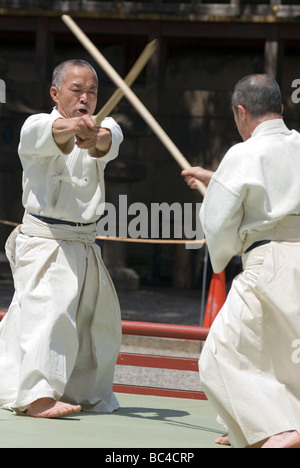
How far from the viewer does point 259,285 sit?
4066mm

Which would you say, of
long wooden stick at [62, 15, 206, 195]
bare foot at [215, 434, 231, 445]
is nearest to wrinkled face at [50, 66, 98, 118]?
long wooden stick at [62, 15, 206, 195]

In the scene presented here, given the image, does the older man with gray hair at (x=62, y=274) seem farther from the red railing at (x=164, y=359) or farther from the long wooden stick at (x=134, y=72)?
the red railing at (x=164, y=359)

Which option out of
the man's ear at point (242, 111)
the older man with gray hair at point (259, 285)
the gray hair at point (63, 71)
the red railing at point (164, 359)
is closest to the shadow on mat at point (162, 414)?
the red railing at point (164, 359)

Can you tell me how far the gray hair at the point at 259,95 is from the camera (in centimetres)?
416

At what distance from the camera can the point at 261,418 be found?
393 centimetres

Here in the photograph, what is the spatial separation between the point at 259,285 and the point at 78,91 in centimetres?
154

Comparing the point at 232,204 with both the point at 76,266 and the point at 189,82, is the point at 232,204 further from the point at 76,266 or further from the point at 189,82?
the point at 189,82

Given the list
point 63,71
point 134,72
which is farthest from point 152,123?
point 63,71

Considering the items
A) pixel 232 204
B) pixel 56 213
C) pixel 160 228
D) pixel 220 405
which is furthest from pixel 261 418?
pixel 160 228

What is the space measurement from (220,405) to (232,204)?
820mm

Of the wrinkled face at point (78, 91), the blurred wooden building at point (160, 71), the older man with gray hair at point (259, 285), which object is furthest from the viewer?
the blurred wooden building at point (160, 71)

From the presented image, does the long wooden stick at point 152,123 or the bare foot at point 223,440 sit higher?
the long wooden stick at point 152,123

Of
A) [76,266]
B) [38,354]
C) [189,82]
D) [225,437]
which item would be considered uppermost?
[189,82]

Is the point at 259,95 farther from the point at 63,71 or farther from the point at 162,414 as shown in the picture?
the point at 162,414
